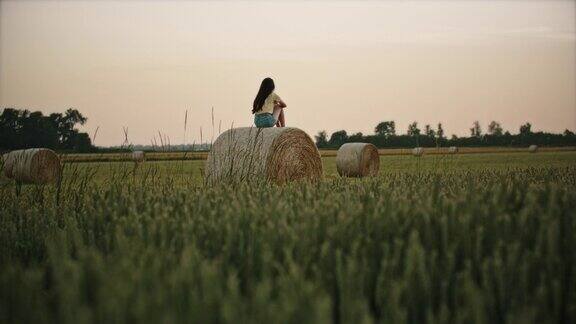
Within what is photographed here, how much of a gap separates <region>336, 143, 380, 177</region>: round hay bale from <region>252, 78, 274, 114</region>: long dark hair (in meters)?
9.61

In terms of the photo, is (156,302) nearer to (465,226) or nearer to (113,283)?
(113,283)

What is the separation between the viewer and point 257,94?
11.3 m

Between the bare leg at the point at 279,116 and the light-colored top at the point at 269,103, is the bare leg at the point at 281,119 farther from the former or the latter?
the light-colored top at the point at 269,103

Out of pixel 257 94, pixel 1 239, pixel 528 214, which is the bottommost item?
pixel 1 239

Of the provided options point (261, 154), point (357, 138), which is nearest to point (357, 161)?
point (261, 154)

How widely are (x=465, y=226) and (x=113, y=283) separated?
186 centimetres

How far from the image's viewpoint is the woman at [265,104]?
36.8 feet

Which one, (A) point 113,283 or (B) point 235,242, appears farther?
(B) point 235,242

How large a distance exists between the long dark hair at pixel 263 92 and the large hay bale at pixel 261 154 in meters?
0.89

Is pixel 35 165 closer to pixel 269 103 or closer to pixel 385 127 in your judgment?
pixel 269 103

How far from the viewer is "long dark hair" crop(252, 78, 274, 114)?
11234 mm

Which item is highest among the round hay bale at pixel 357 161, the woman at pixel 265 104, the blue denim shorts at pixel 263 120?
the woman at pixel 265 104

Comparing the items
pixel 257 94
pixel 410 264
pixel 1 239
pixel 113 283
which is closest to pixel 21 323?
pixel 113 283

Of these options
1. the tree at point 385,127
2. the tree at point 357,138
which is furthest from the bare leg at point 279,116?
the tree at point 385,127
